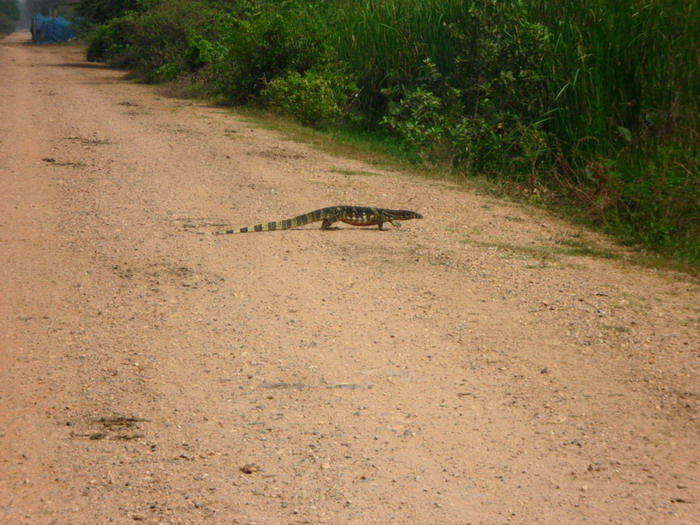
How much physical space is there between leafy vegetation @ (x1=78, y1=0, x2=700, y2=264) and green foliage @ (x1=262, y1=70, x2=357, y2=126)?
0.10 ft

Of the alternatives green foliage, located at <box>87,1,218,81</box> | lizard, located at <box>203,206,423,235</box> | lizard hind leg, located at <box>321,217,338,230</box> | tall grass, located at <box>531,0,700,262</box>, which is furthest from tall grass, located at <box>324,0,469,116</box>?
lizard hind leg, located at <box>321,217,338,230</box>

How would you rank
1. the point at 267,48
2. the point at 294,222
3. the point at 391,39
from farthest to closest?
the point at 267,48, the point at 391,39, the point at 294,222

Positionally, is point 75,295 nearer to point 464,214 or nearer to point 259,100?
point 464,214

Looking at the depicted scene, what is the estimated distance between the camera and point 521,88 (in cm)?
1143

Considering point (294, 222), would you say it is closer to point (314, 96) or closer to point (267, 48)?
point (314, 96)

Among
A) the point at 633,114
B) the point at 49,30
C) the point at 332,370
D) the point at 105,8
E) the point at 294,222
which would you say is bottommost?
the point at 332,370

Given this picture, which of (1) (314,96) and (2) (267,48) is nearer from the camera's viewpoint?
(1) (314,96)

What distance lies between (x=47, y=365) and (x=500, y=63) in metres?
8.50

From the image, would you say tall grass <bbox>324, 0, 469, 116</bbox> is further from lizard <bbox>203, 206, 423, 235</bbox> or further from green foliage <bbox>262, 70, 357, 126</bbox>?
lizard <bbox>203, 206, 423, 235</bbox>

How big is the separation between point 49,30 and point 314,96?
44.8 meters

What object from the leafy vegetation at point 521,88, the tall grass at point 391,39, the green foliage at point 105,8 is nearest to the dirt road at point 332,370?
the leafy vegetation at point 521,88

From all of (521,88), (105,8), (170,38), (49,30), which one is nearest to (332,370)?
(521,88)

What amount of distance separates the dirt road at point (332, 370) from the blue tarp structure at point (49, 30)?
162 ft

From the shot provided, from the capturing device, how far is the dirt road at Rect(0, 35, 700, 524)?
137 inches
